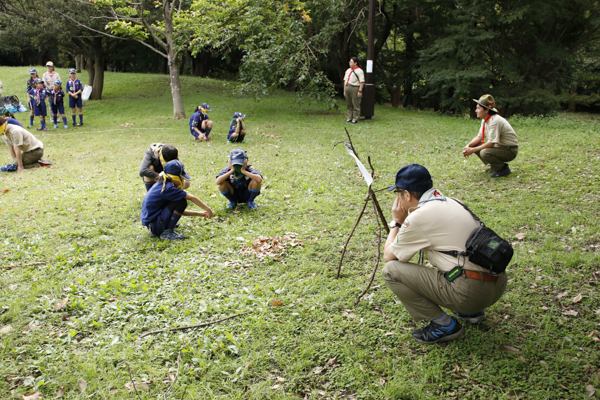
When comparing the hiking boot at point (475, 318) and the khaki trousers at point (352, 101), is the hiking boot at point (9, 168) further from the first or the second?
the hiking boot at point (475, 318)

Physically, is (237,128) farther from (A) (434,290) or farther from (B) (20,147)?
(A) (434,290)

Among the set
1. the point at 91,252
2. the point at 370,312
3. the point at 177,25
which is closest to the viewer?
the point at 370,312

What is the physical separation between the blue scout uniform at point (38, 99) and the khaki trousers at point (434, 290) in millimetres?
14704

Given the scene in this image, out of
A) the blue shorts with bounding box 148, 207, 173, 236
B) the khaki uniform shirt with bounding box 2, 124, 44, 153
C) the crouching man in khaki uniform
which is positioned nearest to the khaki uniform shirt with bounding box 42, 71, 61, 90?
the khaki uniform shirt with bounding box 2, 124, 44, 153

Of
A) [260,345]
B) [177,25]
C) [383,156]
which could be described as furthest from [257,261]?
[177,25]

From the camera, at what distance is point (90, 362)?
3.35 m

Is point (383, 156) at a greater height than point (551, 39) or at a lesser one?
lesser

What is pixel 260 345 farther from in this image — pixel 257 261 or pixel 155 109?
pixel 155 109

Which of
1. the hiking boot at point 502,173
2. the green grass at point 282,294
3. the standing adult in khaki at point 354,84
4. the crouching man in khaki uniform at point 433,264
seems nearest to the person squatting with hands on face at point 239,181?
the green grass at point 282,294

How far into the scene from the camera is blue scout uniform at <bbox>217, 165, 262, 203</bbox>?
22.0 ft

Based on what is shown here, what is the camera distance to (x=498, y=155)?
300 inches

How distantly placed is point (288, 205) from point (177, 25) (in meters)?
11.4

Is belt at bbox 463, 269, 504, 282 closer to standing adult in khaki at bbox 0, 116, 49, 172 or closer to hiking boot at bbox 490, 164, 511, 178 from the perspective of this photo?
hiking boot at bbox 490, 164, 511, 178

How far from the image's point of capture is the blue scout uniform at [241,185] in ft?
22.0
